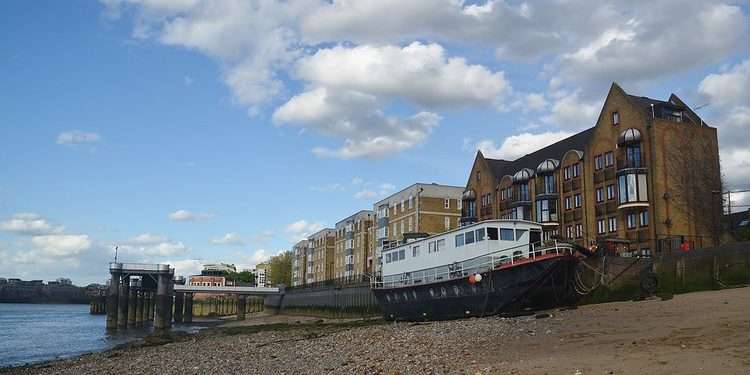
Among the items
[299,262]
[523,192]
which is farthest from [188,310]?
[523,192]

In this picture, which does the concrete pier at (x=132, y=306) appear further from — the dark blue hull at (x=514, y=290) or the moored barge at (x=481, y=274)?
the dark blue hull at (x=514, y=290)

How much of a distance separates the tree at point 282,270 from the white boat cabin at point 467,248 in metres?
135

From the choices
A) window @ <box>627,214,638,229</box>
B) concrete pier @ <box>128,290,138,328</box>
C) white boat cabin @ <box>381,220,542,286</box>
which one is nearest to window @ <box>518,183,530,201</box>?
window @ <box>627,214,638,229</box>

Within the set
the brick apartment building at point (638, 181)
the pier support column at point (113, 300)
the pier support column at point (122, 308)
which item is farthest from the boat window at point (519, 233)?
the pier support column at point (122, 308)

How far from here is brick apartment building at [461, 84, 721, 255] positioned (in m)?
50.1

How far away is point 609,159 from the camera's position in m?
55.4

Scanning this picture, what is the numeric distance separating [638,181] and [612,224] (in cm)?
473

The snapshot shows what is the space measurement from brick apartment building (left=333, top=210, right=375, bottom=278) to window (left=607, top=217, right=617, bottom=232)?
55.7 metres

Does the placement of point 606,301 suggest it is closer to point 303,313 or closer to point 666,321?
point 666,321

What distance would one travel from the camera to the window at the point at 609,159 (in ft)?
180

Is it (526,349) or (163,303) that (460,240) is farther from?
(163,303)

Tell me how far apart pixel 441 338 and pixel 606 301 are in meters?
12.2

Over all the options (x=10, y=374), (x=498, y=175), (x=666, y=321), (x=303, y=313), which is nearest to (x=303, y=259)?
(x=303, y=313)

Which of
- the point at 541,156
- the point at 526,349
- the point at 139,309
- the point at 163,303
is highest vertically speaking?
the point at 541,156
